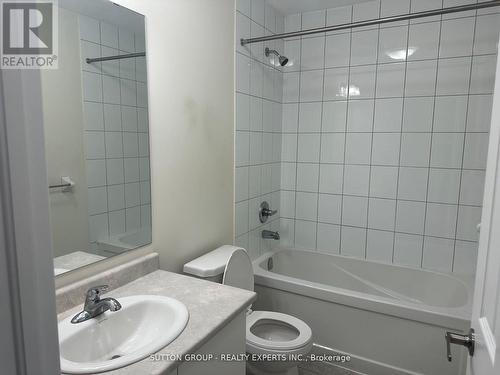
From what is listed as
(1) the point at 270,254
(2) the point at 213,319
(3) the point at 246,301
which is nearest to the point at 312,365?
(1) the point at 270,254

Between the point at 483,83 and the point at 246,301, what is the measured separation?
2.10 meters

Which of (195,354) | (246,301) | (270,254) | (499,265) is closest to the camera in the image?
(499,265)

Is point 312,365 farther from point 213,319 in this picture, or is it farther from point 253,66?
point 253,66

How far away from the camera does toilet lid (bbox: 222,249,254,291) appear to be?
175cm

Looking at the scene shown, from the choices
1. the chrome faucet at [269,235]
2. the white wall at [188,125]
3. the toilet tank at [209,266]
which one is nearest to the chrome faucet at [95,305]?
the white wall at [188,125]

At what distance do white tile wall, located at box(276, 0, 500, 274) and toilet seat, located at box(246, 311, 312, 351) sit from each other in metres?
0.80

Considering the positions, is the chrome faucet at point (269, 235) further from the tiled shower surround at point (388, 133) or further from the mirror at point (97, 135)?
the mirror at point (97, 135)

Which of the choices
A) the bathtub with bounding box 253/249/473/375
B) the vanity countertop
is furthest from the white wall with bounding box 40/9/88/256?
the bathtub with bounding box 253/249/473/375

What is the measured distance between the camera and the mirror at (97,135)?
1.15 metres

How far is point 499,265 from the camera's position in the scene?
2.32 ft

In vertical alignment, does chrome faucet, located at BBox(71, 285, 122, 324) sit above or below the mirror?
below

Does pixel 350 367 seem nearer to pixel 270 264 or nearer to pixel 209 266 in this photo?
pixel 270 264

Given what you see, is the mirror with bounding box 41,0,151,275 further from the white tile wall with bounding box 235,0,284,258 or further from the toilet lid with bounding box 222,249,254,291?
the white tile wall with bounding box 235,0,284,258

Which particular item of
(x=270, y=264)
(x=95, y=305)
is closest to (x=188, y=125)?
(x=95, y=305)
